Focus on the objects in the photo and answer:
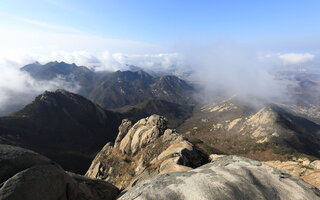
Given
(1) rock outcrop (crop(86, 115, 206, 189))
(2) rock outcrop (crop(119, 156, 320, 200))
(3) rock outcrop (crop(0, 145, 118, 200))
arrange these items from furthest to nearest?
(1) rock outcrop (crop(86, 115, 206, 189))
(3) rock outcrop (crop(0, 145, 118, 200))
(2) rock outcrop (crop(119, 156, 320, 200))

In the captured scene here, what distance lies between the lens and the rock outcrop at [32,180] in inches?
439

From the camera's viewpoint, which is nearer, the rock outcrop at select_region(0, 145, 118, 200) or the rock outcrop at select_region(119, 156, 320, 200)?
the rock outcrop at select_region(119, 156, 320, 200)

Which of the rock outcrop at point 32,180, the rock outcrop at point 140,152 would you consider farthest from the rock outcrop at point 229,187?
the rock outcrop at point 140,152

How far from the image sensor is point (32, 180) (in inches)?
485

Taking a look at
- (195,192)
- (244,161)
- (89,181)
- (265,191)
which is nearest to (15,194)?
(89,181)

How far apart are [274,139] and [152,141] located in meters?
164

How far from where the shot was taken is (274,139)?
6378 inches

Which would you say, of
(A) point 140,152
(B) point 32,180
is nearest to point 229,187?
(B) point 32,180

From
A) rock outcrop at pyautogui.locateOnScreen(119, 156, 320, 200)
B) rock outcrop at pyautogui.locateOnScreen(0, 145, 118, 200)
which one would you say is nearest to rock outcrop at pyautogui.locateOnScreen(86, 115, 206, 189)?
rock outcrop at pyautogui.locateOnScreen(119, 156, 320, 200)

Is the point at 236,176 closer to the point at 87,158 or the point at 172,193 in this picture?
the point at 172,193

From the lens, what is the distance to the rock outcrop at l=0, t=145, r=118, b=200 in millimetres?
11141

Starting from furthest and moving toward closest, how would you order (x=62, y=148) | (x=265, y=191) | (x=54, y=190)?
1. (x=62, y=148)
2. (x=54, y=190)
3. (x=265, y=191)

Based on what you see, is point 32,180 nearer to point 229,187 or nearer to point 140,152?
point 229,187

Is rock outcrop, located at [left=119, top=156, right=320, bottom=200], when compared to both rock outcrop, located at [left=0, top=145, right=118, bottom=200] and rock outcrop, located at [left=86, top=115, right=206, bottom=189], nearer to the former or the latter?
rock outcrop, located at [left=0, top=145, right=118, bottom=200]
